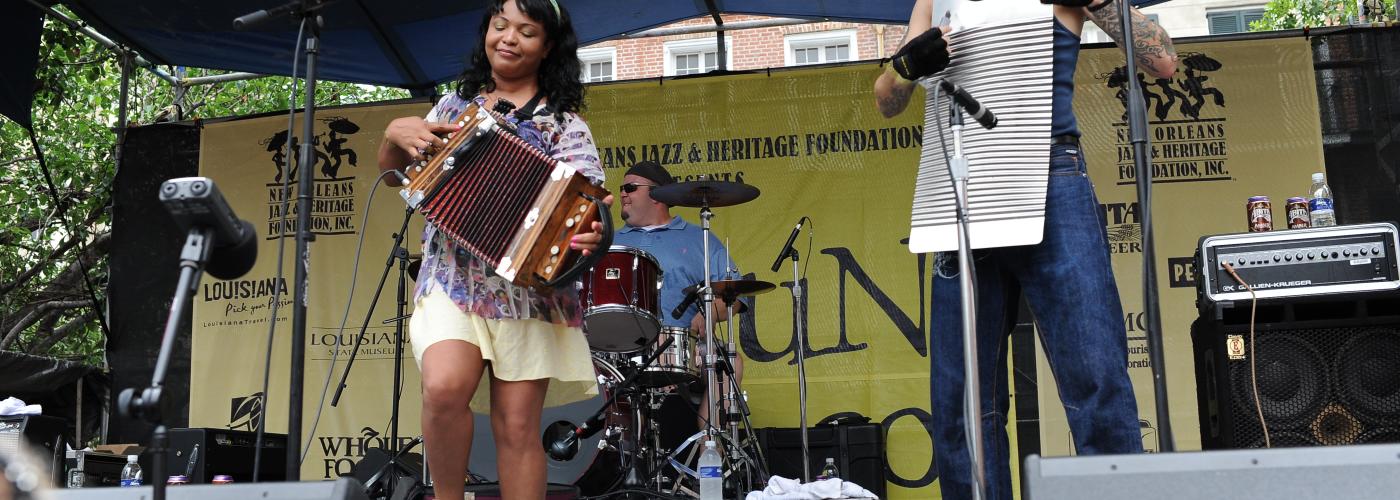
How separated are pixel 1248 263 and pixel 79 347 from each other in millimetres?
13290

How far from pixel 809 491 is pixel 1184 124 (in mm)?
3685

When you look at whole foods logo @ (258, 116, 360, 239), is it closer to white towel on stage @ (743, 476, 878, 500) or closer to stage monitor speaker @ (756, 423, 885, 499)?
stage monitor speaker @ (756, 423, 885, 499)

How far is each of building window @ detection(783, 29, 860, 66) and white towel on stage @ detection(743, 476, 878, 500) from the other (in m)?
14.9

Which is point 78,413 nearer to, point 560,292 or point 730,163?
Answer: point 730,163

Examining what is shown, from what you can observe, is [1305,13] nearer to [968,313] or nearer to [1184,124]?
[1184,124]

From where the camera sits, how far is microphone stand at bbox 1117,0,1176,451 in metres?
2.58

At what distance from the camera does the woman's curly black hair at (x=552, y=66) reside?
3.45 meters

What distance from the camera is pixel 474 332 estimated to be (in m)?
3.11

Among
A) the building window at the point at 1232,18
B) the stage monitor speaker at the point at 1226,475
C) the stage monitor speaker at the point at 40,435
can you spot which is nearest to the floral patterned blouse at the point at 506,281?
the stage monitor speaker at the point at 1226,475

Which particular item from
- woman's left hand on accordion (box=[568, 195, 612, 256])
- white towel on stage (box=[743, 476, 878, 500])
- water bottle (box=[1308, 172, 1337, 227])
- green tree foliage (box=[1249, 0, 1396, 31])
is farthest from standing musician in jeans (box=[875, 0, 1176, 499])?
green tree foliage (box=[1249, 0, 1396, 31])

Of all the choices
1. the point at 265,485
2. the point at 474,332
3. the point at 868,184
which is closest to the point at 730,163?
the point at 868,184

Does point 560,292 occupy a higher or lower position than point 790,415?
higher

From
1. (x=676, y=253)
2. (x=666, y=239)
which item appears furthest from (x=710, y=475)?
(x=666, y=239)

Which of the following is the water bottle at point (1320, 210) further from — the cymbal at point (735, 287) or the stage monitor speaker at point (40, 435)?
the stage monitor speaker at point (40, 435)
